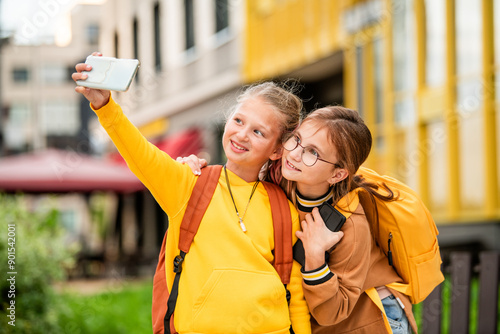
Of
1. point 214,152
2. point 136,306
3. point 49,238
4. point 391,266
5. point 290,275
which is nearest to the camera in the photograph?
point 290,275

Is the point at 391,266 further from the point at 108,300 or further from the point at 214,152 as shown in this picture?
the point at 214,152

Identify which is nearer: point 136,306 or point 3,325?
point 3,325

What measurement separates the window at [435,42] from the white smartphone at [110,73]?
761 cm

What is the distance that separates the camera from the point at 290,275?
2.47m

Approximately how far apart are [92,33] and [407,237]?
1219 inches

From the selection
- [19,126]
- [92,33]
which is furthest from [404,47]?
[19,126]

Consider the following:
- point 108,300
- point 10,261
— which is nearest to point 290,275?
point 10,261

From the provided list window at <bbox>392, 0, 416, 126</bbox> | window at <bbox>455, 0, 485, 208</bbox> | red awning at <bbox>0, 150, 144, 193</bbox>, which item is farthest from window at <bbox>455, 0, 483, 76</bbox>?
red awning at <bbox>0, 150, 144, 193</bbox>

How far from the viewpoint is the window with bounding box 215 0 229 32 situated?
1585 centimetres

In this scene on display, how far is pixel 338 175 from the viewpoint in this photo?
255 cm

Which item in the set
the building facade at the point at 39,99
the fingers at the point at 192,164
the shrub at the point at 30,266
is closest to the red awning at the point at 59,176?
the shrub at the point at 30,266

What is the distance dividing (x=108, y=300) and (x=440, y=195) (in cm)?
493

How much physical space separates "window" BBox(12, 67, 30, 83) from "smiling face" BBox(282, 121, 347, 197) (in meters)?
43.4

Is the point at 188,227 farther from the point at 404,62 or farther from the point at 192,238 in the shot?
the point at 404,62
